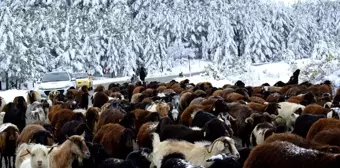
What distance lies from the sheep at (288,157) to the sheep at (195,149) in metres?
0.96

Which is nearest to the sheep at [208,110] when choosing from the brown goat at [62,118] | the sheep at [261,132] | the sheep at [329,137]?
the sheep at [261,132]

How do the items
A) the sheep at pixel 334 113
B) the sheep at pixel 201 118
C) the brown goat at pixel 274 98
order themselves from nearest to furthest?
the sheep at pixel 201 118 → the sheep at pixel 334 113 → the brown goat at pixel 274 98

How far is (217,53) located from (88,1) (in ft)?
74.7

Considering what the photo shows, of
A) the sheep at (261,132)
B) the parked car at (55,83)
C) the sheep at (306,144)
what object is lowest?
the sheep at (261,132)

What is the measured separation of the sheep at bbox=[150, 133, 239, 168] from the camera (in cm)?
796

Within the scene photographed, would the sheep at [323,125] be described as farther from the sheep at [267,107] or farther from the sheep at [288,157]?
the sheep at [267,107]

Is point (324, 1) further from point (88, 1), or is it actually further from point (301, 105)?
point (301, 105)

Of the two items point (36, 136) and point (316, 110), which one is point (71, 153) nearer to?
point (36, 136)

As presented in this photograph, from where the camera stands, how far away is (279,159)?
650 cm

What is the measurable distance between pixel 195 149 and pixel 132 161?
1.08 meters

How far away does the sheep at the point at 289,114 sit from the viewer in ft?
43.6

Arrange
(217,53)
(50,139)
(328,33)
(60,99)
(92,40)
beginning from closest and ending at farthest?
(50,139), (60,99), (92,40), (217,53), (328,33)

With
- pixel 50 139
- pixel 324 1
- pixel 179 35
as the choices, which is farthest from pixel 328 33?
pixel 50 139

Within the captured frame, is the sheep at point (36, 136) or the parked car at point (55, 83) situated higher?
the parked car at point (55, 83)
